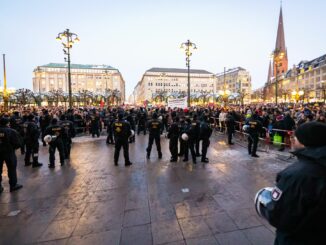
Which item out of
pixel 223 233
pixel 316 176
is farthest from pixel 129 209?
pixel 316 176

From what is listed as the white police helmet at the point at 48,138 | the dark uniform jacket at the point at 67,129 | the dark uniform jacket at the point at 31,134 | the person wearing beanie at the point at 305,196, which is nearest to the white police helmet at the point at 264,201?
the person wearing beanie at the point at 305,196

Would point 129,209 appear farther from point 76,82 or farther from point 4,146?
point 76,82

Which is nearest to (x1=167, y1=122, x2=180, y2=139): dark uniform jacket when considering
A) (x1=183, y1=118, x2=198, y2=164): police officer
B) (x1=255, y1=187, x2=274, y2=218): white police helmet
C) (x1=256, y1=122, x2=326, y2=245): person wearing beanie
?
(x1=183, y1=118, x2=198, y2=164): police officer

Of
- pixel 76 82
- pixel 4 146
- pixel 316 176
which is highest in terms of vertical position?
pixel 76 82

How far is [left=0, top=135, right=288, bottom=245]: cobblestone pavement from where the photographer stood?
3412 millimetres

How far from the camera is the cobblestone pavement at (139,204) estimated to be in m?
3.41

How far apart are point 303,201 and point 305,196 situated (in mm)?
37

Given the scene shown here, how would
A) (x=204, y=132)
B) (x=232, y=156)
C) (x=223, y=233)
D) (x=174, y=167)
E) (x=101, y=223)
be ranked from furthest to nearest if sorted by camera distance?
(x=232, y=156)
(x=204, y=132)
(x=174, y=167)
(x=101, y=223)
(x=223, y=233)

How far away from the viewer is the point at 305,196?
1443mm

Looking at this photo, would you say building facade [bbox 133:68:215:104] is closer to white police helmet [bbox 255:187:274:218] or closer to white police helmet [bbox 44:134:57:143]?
white police helmet [bbox 44:134:57:143]

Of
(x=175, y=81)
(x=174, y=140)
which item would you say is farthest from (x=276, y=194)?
(x=175, y=81)

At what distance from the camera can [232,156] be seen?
8.80 m

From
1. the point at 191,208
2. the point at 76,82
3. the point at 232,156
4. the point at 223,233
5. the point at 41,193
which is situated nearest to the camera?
the point at 223,233

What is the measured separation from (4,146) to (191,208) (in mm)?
5107
